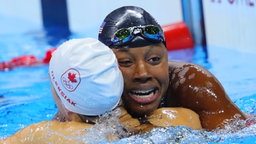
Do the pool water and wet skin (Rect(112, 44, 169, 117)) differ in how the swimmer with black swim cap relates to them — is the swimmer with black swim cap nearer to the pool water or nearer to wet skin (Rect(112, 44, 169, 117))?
wet skin (Rect(112, 44, 169, 117))

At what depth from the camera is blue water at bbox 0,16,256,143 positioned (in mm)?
2684

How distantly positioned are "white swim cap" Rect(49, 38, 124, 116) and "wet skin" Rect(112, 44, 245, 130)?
199 millimetres

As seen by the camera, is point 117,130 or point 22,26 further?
point 22,26

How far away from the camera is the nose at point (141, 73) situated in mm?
2715

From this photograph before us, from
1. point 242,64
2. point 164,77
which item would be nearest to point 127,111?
point 164,77

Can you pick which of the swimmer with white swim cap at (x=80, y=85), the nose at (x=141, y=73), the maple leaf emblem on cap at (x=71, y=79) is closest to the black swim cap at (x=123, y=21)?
the nose at (x=141, y=73)

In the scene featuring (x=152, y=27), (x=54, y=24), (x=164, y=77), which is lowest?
(x=54, y=24)

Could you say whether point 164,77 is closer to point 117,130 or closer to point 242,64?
point 117,130

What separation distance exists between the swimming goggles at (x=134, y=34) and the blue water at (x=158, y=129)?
0.43 m

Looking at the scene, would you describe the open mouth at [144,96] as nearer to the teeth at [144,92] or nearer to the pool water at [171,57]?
the teeth at [144,92]

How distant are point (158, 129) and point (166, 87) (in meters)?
0.27

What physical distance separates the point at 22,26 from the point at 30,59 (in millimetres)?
2172

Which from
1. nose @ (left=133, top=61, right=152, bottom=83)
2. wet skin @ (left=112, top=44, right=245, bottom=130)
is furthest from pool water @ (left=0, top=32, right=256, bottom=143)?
nose @ (left=133, top=61, right=152, bottom=83)

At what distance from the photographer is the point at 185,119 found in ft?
9.30
